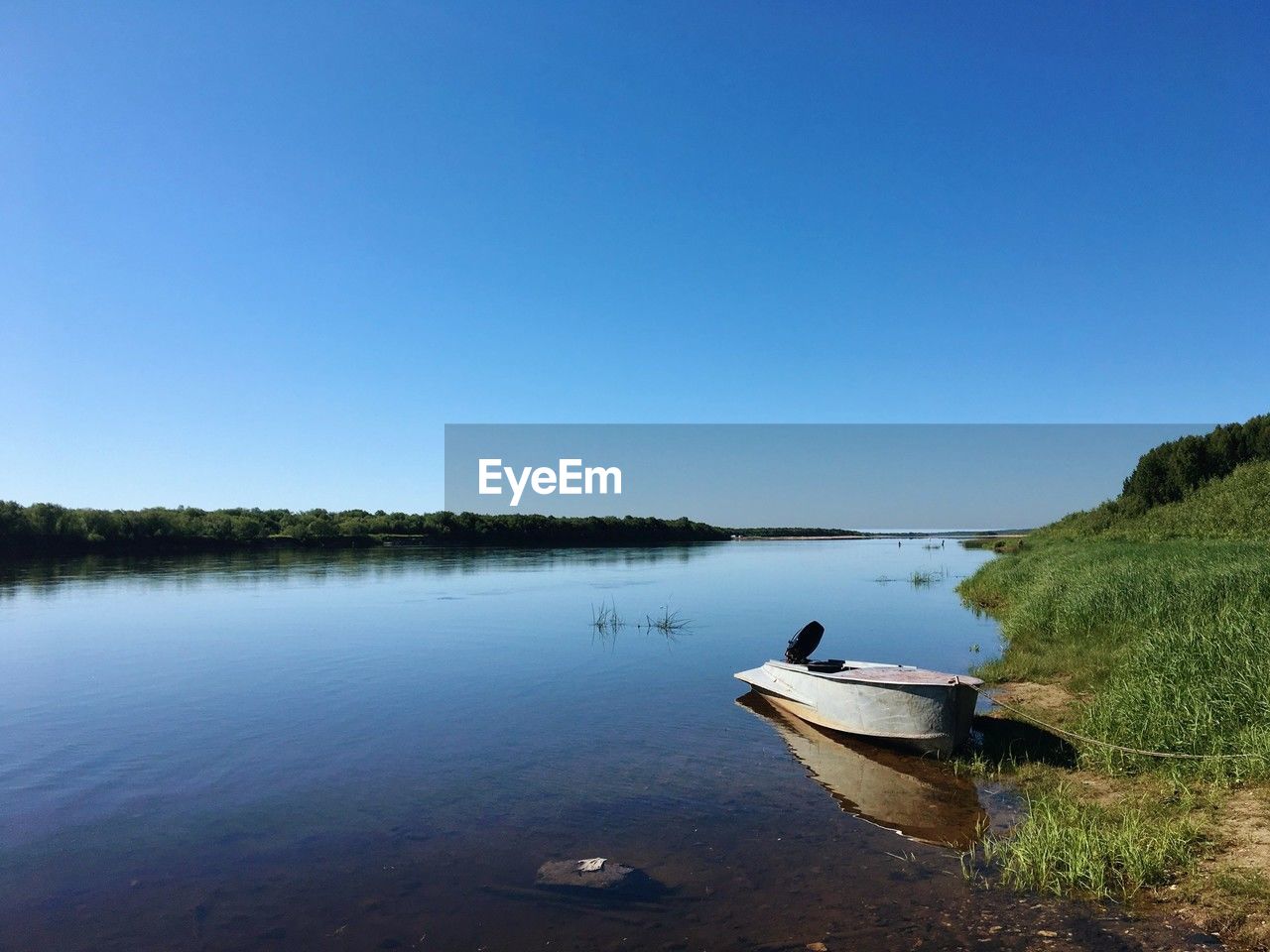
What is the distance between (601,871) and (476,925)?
1.55m

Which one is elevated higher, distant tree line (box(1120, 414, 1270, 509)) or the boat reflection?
distant tree line (box(1120, 414, 1270, 509))

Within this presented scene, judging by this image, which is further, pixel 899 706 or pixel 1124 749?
pixel 899 706

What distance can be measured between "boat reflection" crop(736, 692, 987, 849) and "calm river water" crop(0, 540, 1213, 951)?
0.06 metres

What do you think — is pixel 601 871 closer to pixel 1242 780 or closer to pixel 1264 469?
pixel 1242 780

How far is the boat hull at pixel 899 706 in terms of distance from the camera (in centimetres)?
1179

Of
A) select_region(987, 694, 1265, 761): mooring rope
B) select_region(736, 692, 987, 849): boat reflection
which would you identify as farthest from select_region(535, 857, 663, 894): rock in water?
select_region(987, 694, 1265, 761): mooring rope

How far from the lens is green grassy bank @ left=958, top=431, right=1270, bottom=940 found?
23.7 feet

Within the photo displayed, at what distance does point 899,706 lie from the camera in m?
12.1

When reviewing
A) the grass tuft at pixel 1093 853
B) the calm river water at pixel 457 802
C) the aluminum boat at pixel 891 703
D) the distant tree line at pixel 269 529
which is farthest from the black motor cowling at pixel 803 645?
the distant tree line at pixel 269 529

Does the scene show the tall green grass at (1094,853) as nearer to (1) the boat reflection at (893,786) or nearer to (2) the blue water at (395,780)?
(1) the boat reflection at (893,786)

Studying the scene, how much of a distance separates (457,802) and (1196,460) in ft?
225

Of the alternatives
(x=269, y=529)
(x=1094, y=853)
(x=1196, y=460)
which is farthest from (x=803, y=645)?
(x=269, y=529)

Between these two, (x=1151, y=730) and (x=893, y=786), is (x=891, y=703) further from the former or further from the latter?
(x=1151, y=730)

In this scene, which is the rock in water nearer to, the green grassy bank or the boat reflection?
the boat reflection
